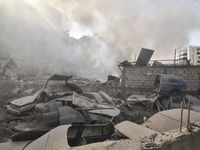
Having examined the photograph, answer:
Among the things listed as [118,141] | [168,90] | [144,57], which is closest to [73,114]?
[118,141]

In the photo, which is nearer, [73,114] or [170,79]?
[73,114]

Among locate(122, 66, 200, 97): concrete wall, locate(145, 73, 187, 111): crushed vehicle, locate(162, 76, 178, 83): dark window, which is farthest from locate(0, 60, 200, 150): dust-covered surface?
locate(122, 66, 200, 97): concrete wall

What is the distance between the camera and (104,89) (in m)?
11.5

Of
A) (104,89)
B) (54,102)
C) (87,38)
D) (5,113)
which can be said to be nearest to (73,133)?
(54,102)

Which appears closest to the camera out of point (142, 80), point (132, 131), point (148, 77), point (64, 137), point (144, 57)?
point (64, 137)

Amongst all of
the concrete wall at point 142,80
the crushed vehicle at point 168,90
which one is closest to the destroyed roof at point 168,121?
the crushed vehicle at point 168,90

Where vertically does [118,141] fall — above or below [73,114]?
above

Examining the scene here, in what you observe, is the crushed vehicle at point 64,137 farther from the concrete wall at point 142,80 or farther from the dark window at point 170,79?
the concrete wall at point 142,80

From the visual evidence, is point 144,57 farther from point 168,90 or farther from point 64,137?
point 64,137

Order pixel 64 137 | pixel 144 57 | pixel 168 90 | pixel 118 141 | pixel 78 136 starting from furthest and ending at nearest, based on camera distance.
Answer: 1. pixel 144 57
2. pixel 168 90
3. pixel 78 136
4. pixel 64 137
5. pixel 118 141

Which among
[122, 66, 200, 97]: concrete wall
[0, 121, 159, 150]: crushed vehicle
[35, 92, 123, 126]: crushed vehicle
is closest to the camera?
[0, 121, 159, 150]: crushed vehicle

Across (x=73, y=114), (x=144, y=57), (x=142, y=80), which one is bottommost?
(x=73, y=114)

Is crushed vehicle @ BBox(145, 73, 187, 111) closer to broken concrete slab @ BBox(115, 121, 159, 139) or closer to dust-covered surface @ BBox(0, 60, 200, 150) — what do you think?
dust-covered surface @ BBox(0, 60, 200, 150)

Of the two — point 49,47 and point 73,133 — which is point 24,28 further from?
point 73,133
